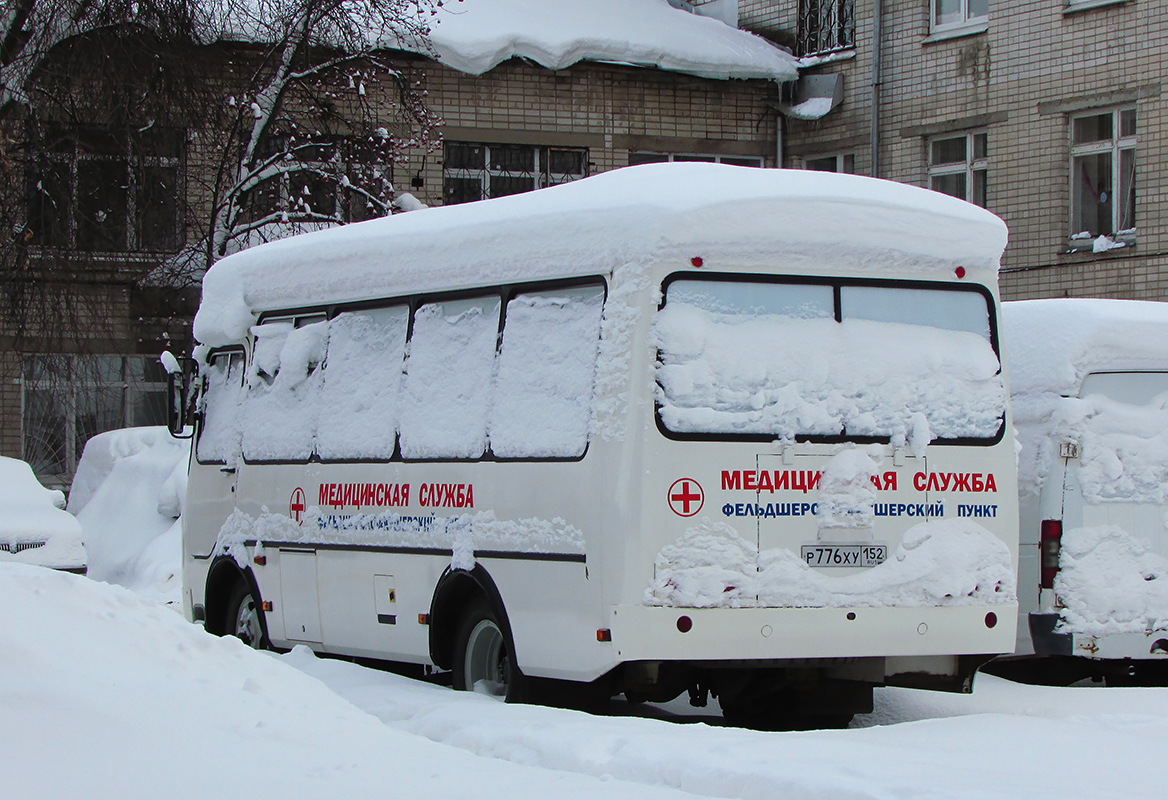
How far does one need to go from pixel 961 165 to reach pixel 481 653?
18652 mm

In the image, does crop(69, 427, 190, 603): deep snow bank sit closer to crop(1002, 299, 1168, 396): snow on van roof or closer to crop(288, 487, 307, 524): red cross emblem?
crop(288, 487, 307, 524): red cross emblem

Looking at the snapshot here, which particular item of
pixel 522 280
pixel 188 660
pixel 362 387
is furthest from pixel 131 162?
pixel 188 660

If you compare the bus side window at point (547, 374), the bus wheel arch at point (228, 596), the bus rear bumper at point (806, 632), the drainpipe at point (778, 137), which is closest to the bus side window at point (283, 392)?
→ the bus wheel arch at point (228, 596)

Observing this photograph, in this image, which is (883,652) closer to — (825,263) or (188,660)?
(825,263)

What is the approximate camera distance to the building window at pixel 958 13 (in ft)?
85.4

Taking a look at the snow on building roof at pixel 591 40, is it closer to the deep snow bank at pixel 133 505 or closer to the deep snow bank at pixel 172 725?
the deep snow bank at pixel 133 505

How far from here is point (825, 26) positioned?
93.4 feet

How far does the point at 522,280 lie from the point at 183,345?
18.6 m

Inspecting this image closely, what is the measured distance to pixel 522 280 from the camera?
898cm

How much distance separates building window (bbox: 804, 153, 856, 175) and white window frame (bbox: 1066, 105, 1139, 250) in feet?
13.5

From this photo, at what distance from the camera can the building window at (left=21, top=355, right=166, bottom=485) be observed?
26.5 meters

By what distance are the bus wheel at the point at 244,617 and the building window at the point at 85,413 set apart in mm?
14253

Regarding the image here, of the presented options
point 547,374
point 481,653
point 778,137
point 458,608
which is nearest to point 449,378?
point 547,374

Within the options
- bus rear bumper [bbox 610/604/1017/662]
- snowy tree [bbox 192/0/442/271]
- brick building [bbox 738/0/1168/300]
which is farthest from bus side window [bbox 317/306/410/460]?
brick building [bbox 738/0/1168/300]
